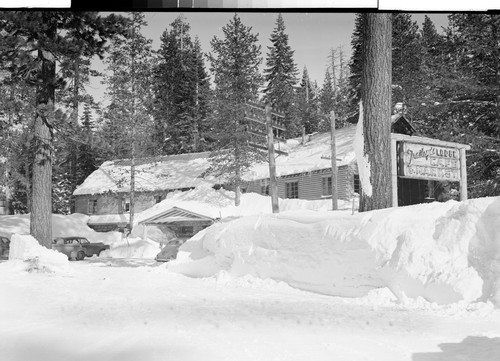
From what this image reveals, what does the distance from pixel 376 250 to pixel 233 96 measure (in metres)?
1.96

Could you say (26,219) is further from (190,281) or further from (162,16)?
(162,16)

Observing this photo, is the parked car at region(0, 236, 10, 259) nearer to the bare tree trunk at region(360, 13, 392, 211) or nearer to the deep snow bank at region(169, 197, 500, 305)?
the deep snow bank at region(169, 197, 500, 305)

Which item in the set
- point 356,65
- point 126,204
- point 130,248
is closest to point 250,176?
point 126,204

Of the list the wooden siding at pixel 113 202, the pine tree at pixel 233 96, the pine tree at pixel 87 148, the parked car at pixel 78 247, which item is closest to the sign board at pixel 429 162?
the pine tree at pixel 233 96

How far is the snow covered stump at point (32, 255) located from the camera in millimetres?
5160

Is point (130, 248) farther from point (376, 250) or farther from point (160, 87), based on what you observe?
point (376, 250)

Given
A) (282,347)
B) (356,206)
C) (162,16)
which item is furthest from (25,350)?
(356,206)

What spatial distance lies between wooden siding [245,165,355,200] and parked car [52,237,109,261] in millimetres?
1824

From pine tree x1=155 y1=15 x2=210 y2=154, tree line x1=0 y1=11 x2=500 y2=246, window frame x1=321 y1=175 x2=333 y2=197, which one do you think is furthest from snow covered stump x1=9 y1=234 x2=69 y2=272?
window frame x1=321 y1=175 x2=333 y2=197

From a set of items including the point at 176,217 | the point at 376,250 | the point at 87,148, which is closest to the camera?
the point at 376,250

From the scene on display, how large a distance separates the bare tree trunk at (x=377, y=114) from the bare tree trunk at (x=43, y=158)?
3.22 meters

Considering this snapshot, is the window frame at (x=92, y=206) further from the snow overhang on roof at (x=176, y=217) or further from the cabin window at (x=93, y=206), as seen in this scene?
the snow overhang on roof at (x=176, y=217)

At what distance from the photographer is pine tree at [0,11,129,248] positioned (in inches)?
185

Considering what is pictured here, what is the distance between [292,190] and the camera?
18.1ft
